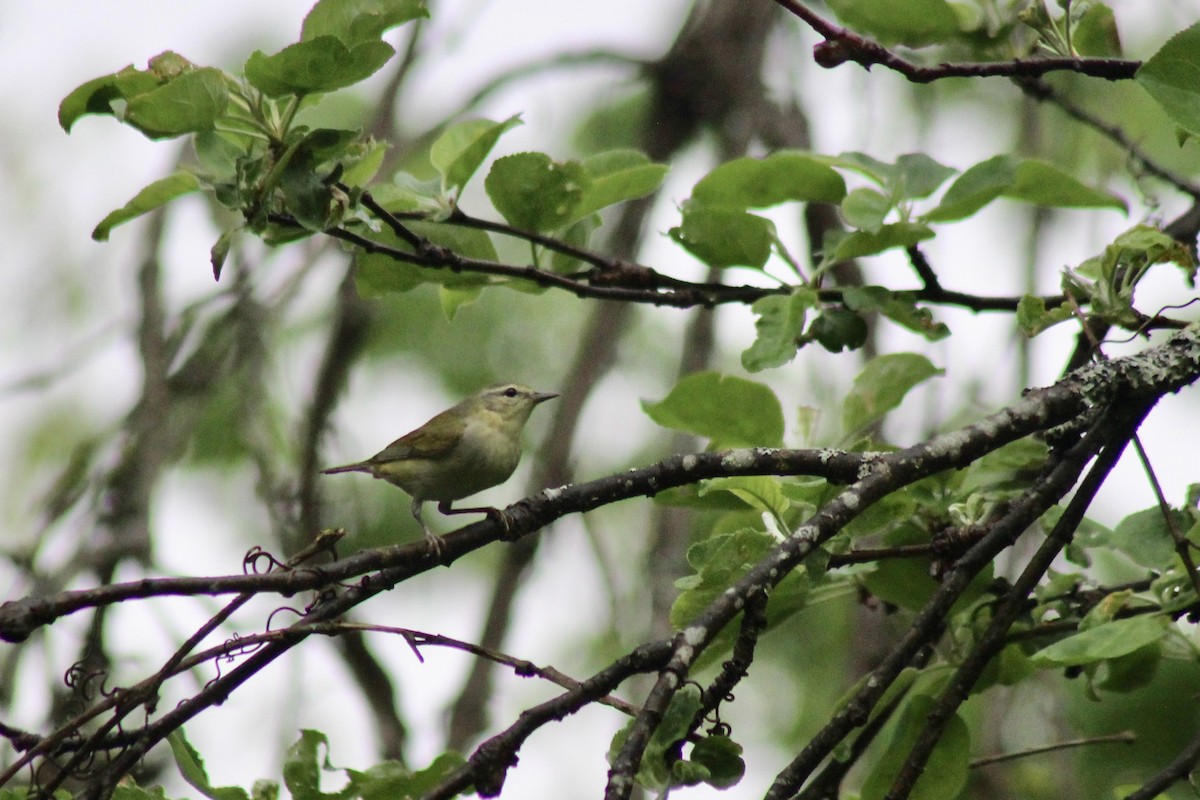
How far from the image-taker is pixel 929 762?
267 centimetres

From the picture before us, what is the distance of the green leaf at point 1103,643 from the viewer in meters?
2.18

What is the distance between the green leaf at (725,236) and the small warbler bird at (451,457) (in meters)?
2.03

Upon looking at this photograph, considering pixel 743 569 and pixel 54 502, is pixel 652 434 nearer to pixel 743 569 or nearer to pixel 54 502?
pixel 54 502

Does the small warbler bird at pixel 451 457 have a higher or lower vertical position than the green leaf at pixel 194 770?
higher

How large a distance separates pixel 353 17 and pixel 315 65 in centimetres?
22

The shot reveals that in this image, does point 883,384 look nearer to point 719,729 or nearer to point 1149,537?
point 1149,537

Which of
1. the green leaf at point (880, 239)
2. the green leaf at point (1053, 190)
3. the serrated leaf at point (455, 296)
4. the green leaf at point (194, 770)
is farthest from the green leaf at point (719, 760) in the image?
the green leaf at point (1053, 190)

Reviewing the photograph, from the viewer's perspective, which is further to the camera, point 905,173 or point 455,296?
point 455,296

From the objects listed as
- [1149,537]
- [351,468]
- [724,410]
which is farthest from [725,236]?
[351,468]

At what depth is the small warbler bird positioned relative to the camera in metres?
4.79

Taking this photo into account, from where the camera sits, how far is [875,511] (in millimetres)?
2547

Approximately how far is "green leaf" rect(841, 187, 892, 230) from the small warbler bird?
230 centimetres

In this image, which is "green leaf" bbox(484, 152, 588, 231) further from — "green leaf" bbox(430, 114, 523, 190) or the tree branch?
the tree branch

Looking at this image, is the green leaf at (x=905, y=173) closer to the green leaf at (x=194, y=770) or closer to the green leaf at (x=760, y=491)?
the green leaf at (x=760, y=491)
